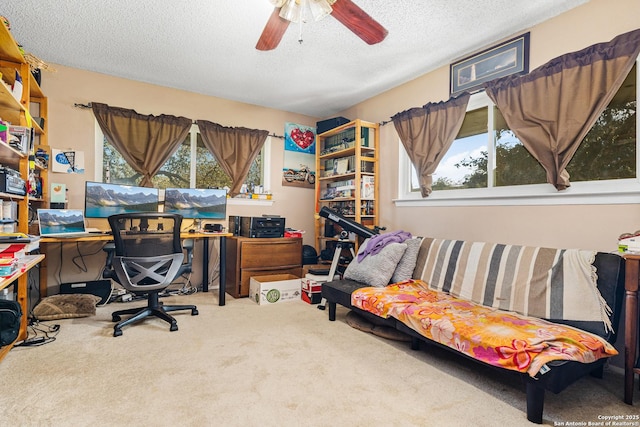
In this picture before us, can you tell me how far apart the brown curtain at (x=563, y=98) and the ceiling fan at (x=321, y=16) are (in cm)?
123

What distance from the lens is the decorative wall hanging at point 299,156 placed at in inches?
176

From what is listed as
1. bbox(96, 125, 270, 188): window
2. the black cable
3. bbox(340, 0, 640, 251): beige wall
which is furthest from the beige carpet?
bbox(96, 125, 270, 188): window

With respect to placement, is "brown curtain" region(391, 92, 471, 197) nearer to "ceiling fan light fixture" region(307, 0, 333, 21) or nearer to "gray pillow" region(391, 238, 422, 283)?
"gray pillow" region(391, 238, 422, 283)

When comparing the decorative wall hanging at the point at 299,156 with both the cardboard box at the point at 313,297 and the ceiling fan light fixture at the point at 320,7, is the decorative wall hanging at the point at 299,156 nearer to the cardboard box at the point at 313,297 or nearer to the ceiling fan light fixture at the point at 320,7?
the cardboard box at the point at 313,297

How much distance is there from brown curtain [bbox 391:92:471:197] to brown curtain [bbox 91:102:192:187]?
258 cm

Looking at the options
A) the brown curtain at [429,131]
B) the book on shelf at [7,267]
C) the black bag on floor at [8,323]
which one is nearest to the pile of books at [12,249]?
the book on shelf at [7,267]

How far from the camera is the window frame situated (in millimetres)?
3428

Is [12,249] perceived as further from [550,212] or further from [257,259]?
[550,212]

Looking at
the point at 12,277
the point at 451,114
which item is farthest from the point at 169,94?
the point at 451,114

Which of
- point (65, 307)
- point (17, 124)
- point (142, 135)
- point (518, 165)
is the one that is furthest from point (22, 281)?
point (518, 165)

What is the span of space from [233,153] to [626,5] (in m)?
3.70

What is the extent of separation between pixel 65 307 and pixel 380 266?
2798mm

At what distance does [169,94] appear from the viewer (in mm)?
3725

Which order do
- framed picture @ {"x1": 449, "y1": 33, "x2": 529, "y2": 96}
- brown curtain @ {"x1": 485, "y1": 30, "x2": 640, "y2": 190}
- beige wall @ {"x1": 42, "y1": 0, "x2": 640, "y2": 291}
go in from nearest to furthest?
brown curtain @ {"x1": 485, "y1": 30, "x2": 640, "y2": 190} < beige wall @ {"x1": 42, "y1": 0, "x2": 640, "y2": 291} < framed picture @ {"x1": 449, "y1": 33, "x2": 529, "y2": 96}
